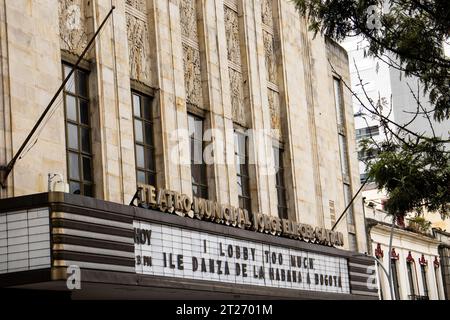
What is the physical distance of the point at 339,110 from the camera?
39.7 metres

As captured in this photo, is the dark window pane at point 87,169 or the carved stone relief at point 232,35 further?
the carved stone relief at point 232,35

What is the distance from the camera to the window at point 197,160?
2866 cm

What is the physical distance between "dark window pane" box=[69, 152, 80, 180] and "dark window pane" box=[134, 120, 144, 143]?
279cm

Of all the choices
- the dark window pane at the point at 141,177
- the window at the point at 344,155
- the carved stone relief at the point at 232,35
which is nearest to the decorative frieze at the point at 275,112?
the carved stone relief at the point at 232,35

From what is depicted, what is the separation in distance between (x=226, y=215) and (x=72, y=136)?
4870 millimetres

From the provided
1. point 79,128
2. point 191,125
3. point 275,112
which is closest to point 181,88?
point 191,125

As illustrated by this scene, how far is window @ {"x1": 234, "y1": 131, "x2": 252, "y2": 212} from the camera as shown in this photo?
31.0 metres

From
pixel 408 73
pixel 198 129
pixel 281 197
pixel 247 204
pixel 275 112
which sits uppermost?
pixel 275 112

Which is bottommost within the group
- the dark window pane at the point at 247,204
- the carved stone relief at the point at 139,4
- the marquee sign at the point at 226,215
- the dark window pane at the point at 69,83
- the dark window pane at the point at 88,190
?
the marquee sign at the point at 226,215

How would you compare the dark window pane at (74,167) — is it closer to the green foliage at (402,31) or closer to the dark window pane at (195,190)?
the dark window pane at (195,190)

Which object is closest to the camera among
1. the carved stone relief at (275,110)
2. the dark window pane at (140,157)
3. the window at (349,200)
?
the dark window pane at (140,157)

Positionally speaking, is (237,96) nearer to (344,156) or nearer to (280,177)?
(280,177)

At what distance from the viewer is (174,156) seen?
27234 mm
